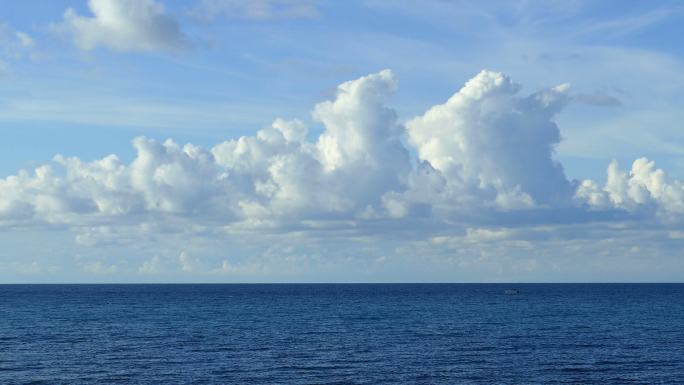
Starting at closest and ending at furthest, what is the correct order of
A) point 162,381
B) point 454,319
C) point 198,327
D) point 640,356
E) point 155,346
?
point 162,381
point 640,356
point 155,346
point 198,327
point 454,319

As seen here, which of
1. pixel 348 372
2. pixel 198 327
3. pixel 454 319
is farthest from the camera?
pixel 454 319

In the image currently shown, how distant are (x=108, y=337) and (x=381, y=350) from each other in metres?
38.6

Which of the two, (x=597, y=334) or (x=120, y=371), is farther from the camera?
(x=597, y=334)

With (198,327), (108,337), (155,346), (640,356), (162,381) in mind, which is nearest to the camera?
(162,381)

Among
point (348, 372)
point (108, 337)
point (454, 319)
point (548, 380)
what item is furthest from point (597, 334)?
point (108, 337)

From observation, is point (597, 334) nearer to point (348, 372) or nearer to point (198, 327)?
point (348, 372)

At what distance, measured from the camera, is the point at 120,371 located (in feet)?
240

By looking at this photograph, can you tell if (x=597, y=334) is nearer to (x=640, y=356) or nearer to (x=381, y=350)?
(x=640, y=356)

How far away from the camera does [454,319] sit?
5458 inches

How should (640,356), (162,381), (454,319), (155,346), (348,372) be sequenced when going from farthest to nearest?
(454,319) < (155,346) < (640,356) < (348,372) < (162,381)

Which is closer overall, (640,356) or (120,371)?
(120,371)

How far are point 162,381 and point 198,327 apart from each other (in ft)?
173

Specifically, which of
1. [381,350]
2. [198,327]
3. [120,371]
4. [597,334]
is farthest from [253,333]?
[597,334]

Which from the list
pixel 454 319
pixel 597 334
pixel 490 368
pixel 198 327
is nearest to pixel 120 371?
pixel 490 368
